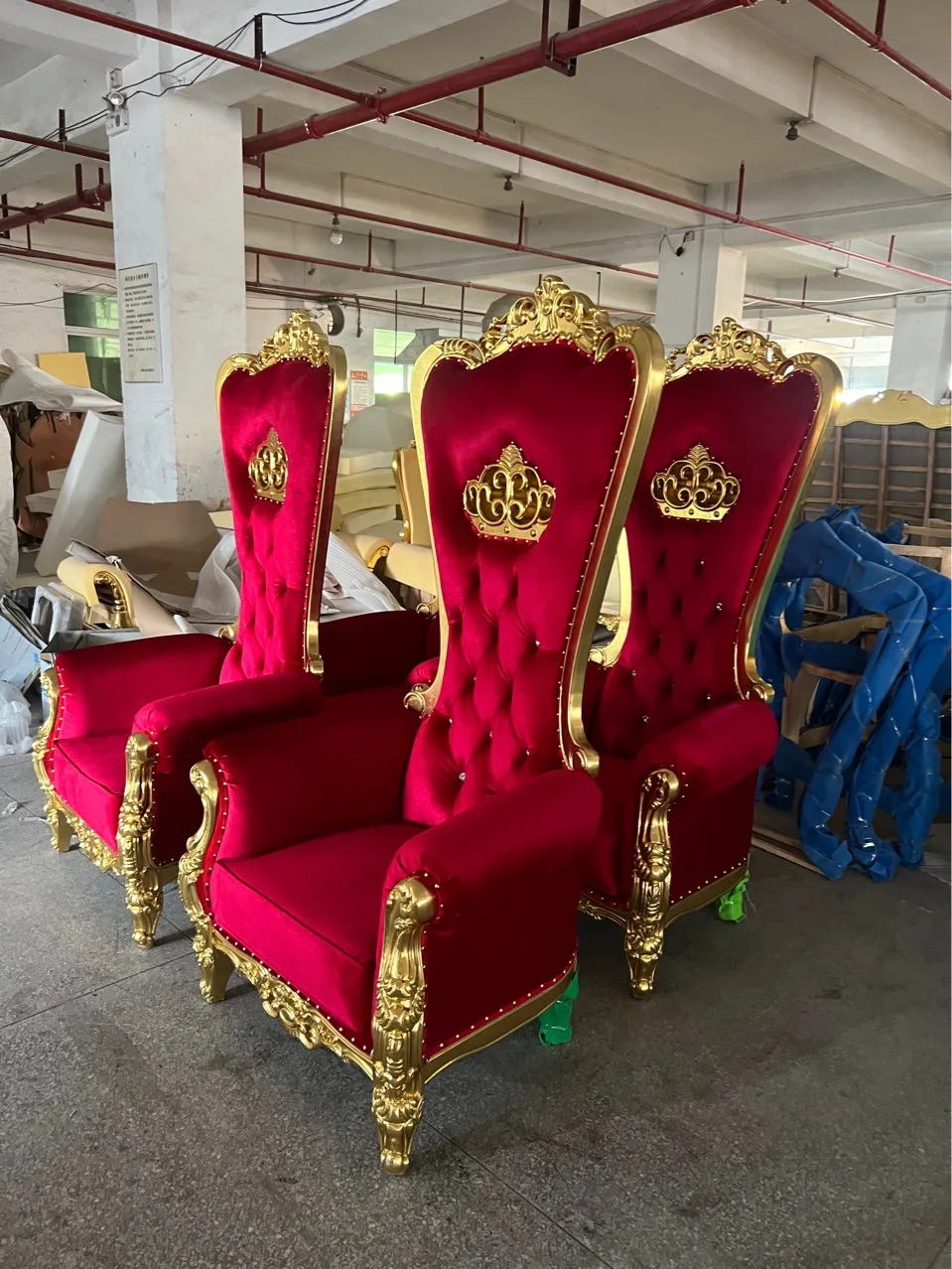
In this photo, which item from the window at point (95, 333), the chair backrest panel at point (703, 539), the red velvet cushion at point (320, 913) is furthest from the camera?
the window at point (95, 333)

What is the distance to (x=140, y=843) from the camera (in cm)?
197

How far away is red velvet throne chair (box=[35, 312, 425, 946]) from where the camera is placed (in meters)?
1.94

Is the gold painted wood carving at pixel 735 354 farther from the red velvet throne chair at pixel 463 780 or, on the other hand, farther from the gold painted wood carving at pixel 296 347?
the gold painted wood carving at pixel 296 347

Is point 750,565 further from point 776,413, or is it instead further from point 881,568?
point 881,568

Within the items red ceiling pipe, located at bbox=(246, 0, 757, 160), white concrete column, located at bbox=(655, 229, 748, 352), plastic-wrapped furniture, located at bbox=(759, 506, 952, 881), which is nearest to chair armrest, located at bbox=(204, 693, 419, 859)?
plastic-wrapped furniture, located at bbox=(759, 506, 952, 881)

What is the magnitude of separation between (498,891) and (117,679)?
139 centimetres

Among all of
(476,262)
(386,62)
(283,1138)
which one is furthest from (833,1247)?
(476,262)

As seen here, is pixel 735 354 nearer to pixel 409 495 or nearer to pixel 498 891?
pixel 498 891

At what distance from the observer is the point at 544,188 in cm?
682

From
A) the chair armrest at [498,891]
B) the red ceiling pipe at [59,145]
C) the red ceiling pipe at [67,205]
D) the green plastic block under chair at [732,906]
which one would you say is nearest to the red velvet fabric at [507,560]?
the chair armrest at [498,891]

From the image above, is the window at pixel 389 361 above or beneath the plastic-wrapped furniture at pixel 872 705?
above

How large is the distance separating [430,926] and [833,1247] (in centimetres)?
77

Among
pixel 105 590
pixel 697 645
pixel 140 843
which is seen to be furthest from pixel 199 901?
pixel 105 590

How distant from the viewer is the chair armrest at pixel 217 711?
184 centimetres
